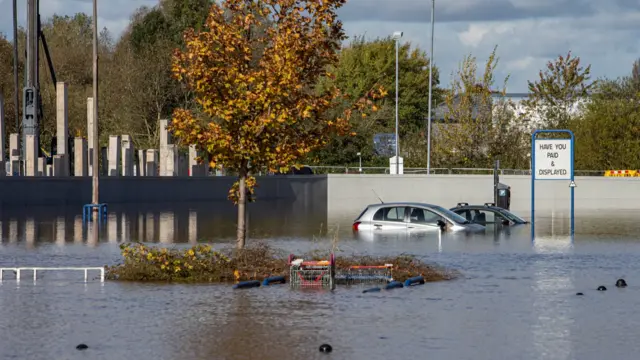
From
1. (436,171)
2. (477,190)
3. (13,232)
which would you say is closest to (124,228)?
(13,232)

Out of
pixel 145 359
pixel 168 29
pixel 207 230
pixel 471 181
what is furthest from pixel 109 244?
pixel 168 29

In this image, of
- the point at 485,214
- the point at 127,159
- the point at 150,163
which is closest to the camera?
the point at 485,214

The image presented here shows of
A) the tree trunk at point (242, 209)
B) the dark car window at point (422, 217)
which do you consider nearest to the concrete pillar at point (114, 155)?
the dark car window at point (422, 217)

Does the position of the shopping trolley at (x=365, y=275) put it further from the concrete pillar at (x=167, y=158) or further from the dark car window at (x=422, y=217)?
the concrete pillar at (x=167, y=158)

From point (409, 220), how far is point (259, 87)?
522 inches

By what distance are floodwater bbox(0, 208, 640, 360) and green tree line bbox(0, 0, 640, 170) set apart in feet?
155

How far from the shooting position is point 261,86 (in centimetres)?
2244

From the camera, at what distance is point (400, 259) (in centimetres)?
2228

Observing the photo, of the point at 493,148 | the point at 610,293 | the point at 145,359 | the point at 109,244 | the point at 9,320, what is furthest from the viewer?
the point at 493,148

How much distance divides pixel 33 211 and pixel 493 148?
1501 inches

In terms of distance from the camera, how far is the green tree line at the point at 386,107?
75.6 m

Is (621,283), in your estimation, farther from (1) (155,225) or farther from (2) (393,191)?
(2) (393,191)

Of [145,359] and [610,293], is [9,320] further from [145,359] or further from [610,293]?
[610,293]

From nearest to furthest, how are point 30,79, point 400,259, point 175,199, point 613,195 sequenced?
point 400,259 → point 30,79 → point 175,199 → point 613,195
